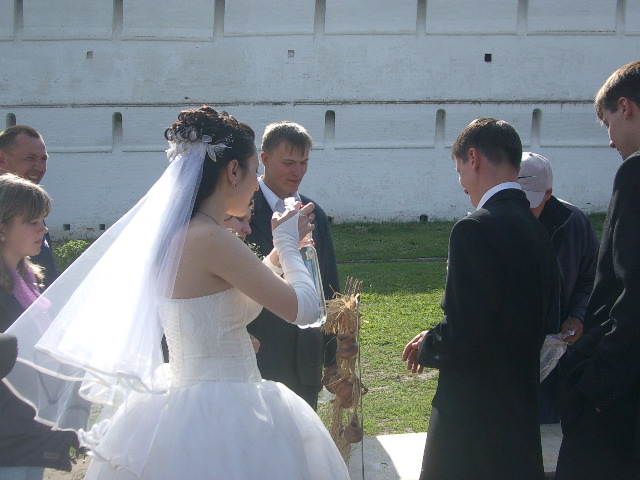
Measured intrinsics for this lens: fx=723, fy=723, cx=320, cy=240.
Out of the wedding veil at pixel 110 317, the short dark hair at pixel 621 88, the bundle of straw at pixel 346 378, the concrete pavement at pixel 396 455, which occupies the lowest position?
the concrete pavement at pixel 396 455

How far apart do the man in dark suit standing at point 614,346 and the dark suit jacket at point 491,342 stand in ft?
0.54

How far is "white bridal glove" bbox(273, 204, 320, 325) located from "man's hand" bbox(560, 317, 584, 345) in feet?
6.44

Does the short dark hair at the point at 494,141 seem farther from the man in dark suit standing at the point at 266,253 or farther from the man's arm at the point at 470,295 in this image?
the man in dark suit standing at the point at 266,253

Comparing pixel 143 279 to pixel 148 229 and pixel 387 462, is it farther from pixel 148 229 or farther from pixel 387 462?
pixel 387 462

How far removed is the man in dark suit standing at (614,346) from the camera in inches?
91.5

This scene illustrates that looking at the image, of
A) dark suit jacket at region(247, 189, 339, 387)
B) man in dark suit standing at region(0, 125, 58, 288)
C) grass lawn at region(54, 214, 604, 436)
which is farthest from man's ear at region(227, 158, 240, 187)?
man in dark suit standing at region(0, 125, 58, 288)

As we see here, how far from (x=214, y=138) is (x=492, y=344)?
1233mm

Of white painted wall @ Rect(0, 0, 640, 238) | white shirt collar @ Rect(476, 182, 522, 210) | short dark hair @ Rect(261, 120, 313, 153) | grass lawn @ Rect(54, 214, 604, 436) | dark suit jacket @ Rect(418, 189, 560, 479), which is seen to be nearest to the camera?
dark suit jacket @ Rect(418, 189, 560, 479)

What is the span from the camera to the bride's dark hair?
8.32 ft

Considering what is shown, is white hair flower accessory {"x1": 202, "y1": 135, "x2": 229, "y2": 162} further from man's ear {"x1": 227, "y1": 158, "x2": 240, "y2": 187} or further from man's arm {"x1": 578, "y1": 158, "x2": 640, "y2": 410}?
man's arm {"x1": 578, "y1": 158, "x2": 640, "y2": 410}

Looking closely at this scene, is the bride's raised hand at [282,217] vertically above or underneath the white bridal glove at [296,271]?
above

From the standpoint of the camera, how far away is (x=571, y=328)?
13.0 ft

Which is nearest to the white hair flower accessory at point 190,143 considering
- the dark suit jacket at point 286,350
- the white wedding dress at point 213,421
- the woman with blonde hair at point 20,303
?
the white wedding dress at point 213,421

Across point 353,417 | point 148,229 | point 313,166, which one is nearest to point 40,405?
point 148,229
